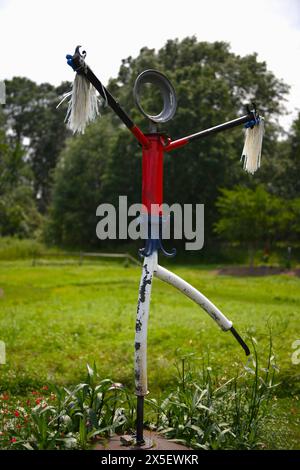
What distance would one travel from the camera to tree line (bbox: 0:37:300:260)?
18938 millimetres

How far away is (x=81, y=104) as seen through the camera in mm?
2924

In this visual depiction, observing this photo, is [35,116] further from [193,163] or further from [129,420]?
[129,420]

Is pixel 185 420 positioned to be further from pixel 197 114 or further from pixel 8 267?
pixel 197 114

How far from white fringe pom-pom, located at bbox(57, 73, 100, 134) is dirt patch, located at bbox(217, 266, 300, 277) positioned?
13.4m

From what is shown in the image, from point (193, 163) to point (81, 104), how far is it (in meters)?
19.5

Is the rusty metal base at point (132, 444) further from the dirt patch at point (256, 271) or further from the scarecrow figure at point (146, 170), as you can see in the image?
the dirt patch at point (256, 271)

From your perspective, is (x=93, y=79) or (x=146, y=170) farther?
(x=146, y=170)

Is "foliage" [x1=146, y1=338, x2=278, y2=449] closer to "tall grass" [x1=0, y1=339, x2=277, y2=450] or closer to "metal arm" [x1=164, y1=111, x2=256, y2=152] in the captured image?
"tall grass" [x1=0, y1=339, x2=277, y2=450]

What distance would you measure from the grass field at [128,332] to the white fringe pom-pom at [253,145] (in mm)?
1172

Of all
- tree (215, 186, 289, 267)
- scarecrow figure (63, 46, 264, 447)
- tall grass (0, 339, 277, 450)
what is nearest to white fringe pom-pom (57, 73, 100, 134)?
scarecrow figure (63, 46, 264, 447)

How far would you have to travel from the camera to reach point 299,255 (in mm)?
19641

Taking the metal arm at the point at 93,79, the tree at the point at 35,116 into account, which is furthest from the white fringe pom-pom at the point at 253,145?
the tree at the point at 35,116

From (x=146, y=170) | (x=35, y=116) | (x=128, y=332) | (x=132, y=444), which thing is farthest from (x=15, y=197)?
(x=132, y=444)
